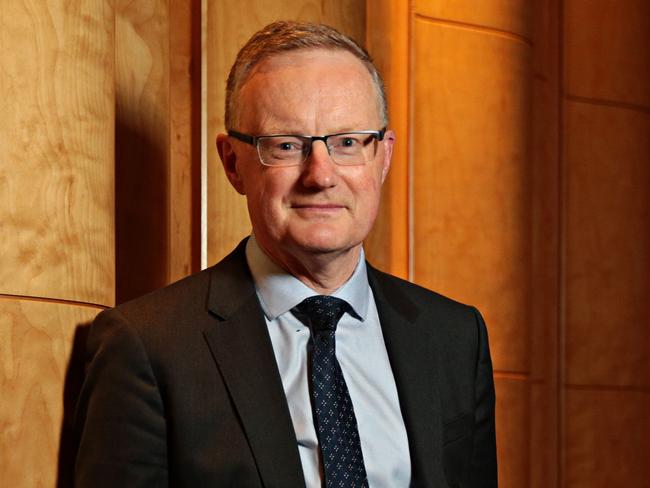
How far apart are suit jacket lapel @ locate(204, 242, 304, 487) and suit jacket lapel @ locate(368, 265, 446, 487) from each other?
1.00ft

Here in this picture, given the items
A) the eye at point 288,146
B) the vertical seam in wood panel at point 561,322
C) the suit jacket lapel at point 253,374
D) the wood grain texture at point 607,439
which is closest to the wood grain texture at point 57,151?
the suit jacket lapel at point 253,374

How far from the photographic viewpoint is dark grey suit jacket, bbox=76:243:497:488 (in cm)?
234

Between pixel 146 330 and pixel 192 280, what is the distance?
0.21m

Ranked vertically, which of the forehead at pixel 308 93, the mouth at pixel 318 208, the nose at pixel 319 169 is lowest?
the mouth at pixel 318 208

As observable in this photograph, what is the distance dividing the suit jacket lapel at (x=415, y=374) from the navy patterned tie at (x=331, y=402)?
0.15 meters

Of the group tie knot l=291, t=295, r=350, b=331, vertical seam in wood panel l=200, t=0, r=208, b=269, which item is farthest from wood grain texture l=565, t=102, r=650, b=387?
tie knot l=291, t=295, r=350, b=331

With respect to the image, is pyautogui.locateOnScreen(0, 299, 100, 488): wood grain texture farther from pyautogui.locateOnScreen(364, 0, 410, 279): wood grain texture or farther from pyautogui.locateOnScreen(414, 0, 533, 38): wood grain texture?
pyautogui.locateOnScreen(414, 0, 533, 38): wood grain texture

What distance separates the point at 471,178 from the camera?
387cm

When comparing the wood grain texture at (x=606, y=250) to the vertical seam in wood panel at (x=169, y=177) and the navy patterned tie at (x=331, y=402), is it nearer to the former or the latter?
the vertical seam in wood panel at (x=169, y=177)

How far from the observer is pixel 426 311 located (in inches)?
111

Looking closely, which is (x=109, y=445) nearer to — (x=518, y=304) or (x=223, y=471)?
(x=223, y=471)

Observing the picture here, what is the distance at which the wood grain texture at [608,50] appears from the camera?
4430mm

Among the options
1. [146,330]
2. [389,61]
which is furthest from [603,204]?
[146,330]

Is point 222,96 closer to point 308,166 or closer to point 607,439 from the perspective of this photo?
point 308,166
